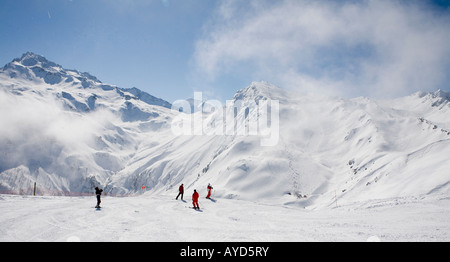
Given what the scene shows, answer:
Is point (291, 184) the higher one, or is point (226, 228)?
point (226, 228)

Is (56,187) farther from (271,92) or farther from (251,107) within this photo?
(271,92)

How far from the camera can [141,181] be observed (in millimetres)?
179750

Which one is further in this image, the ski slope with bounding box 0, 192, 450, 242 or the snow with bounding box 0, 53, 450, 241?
the snow with bounding box 0, 53, 450, 241

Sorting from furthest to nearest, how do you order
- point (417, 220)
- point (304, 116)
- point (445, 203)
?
point (304, 116), point (445, 203), point (417, 220)

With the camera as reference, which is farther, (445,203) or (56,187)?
(56,187)

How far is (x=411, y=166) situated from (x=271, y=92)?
378 feet

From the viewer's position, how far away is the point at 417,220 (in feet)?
43.2

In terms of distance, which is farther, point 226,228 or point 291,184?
point 291,184

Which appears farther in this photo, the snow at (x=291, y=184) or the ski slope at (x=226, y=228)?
the snow at (x=291, y=184)
